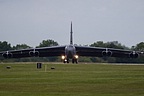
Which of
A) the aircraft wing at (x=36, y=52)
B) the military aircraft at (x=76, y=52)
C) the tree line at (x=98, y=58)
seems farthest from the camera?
the tree line at (x=98, y=58)

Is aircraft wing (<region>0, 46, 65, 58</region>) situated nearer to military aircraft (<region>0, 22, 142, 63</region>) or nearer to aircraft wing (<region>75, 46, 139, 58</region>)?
military aircraft (<region>0, 22, 142, 63</region>)

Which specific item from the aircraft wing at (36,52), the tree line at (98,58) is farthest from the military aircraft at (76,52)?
the tree line at (98,58)

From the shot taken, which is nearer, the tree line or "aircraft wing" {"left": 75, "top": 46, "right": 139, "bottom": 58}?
"aircraft wing" {"left": 75, "top": 46, "right": 139, "bottom": 58}

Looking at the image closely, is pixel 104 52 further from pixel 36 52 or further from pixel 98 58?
pixel 98 58

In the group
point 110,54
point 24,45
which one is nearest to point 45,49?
point 110,54

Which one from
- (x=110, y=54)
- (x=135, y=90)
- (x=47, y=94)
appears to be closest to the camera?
(x=47, y=94)

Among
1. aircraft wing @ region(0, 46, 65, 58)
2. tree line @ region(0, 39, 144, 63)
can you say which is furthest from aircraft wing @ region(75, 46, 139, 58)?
tree line @ region(0, 39, 144, 63)

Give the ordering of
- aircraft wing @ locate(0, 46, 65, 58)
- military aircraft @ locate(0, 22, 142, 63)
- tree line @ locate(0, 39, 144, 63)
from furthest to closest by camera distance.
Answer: tree line @ locate(0, 39, 144, 63) → aircraft wing @ locate(0, 46, 65, 58) → military aircraft @ locate(0, 22, 142, 63)

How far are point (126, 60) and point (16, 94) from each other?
103026 millimetres

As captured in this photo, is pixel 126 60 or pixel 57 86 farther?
pixel 126 60

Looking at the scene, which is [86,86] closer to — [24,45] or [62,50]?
[62,50]

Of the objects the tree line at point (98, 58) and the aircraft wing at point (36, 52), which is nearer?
the aircraft wing at point (36, 52)

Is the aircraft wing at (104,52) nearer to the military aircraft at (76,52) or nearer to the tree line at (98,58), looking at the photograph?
the military aircraft at (76,52)

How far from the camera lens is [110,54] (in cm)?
10131
